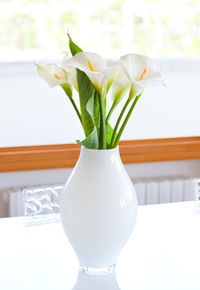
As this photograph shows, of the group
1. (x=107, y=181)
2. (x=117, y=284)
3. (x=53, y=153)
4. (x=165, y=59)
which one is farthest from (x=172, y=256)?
(x=165, y=59)

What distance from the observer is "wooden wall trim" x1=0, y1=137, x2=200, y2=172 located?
1.98 metres

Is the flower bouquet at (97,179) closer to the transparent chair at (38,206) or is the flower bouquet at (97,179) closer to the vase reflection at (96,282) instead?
the vase reflection at (96,282)

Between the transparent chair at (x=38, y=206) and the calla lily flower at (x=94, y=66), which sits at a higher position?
the calla lily flower at (x=94, y=66)

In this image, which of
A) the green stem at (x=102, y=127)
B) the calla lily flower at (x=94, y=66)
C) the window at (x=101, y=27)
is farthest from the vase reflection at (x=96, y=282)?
the window at (x=101, y=27)

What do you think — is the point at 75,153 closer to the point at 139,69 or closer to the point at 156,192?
the point at 156,192

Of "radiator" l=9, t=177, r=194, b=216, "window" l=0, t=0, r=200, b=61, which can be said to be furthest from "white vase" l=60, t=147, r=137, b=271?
"window" l=0, t=0, r=200, b=61

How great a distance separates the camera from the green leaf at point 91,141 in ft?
3.32

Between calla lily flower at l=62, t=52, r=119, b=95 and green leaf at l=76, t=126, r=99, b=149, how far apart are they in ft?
0.28

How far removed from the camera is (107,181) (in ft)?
3.42

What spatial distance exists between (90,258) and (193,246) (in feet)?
1.10

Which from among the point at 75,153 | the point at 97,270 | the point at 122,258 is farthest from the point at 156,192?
the point at 97,270

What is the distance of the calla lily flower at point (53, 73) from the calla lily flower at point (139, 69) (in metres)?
0.15

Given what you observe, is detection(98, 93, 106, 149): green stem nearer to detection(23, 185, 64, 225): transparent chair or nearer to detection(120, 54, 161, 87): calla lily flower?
detection(120, 54, 161, 87): calla lily flower

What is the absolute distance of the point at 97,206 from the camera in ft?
3.38
